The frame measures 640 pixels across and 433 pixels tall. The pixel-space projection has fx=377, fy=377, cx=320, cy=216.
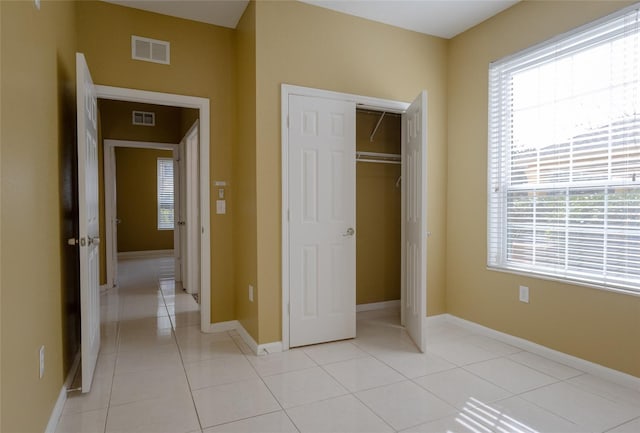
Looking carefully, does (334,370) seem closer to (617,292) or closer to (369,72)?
(617,292)

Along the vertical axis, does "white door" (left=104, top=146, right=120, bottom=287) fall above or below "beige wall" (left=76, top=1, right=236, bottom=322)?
below

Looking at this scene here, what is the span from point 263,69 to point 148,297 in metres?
3.55

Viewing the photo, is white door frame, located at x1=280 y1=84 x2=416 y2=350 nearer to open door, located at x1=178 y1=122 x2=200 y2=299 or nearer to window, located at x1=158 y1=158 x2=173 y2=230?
open door, located at x1=178 y1=122 x2=200 y2=299

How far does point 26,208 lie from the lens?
5.45 ft

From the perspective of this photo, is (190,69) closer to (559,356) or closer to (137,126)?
(137,126)

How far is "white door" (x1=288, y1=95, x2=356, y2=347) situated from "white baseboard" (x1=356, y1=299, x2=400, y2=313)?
0.83 metres

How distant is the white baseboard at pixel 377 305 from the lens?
4.24 metres

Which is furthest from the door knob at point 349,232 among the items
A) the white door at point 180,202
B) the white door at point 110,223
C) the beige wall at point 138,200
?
the beige wall at point 138,200

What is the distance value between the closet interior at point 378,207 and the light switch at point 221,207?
1.45 metres

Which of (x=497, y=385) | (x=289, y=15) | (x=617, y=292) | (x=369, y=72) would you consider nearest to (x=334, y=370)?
(x=497, y=385)

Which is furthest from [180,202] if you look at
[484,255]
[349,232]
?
[484,255]

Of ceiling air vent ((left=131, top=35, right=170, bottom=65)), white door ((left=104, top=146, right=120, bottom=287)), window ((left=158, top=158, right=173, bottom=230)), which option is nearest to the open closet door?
ceiling air vent ((left=131, top=35, right=170, bottom=65))

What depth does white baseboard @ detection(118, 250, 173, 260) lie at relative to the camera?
8817 mm

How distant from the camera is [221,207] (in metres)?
3.62
